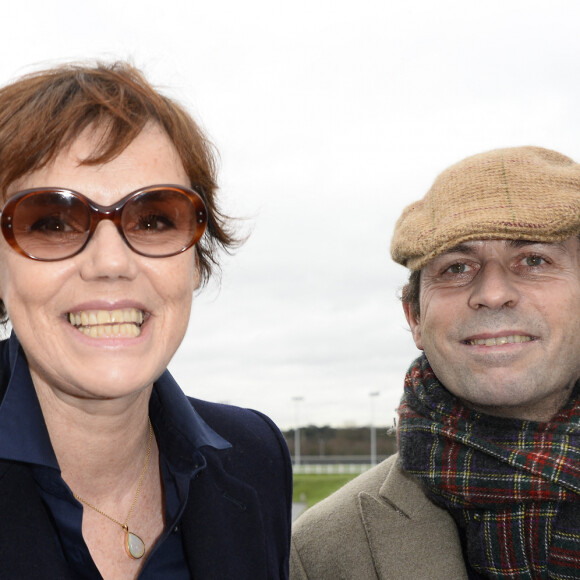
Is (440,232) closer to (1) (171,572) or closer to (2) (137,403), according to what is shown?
(2) (137,403)

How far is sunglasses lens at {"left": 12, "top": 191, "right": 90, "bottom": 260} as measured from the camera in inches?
95.8

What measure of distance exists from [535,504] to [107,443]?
186 cm

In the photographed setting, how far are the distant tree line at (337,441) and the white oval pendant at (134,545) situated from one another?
68.2 m

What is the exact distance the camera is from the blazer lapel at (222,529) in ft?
9.62

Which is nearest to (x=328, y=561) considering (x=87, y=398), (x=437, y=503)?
(x=437, y=503)

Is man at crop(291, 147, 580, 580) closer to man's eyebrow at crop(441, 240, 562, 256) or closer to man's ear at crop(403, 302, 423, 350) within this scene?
man's eyebrow at crop(441, 240, 562, 256)

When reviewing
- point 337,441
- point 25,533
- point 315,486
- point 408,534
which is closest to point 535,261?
point 408,534

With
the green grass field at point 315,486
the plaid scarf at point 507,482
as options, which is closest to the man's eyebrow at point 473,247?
the plaid scarf at point 507,482

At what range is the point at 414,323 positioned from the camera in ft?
13.1

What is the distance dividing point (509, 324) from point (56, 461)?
1.91 metres

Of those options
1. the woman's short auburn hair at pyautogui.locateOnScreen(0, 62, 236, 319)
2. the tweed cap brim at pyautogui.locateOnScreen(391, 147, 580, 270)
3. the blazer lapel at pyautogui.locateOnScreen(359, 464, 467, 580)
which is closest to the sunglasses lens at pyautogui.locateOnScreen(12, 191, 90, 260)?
the woman's short auburn hair at pyautogui.locateOnScreen(0, 62, 236, 319)

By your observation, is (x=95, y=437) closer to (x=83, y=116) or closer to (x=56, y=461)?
(x=56, y=461)

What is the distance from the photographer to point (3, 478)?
259cm

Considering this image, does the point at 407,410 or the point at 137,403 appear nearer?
the point at 137,403
